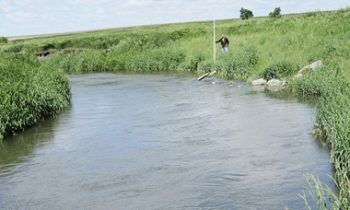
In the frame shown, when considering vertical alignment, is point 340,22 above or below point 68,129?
above

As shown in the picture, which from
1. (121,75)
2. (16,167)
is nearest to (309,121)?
(16,167)

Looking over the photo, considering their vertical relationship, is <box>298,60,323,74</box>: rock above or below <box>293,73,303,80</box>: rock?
above

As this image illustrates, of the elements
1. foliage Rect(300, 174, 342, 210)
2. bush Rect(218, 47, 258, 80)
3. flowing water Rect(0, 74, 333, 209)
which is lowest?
flowing water Rect(0, 74, 333, 209)

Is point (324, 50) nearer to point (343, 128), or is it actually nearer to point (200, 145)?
point (200, 145)

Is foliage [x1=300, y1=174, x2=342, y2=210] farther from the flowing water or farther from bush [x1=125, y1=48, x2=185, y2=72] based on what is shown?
bush [x1=125, y1=48, x2=185, y2=72]

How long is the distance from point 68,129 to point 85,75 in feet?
79.1

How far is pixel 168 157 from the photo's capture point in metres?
15.1

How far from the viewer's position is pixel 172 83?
33469mm

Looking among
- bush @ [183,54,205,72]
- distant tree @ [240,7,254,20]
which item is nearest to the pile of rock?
bush @ [183,54,205,72]

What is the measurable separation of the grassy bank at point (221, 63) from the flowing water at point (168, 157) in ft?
3.03

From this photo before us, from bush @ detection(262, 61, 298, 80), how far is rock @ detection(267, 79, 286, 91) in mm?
1028

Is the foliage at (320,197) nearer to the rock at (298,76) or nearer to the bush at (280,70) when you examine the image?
the rock at (298,76)

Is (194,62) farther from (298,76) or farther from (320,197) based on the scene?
(320,197)

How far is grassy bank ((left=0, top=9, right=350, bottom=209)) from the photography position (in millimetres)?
15719
